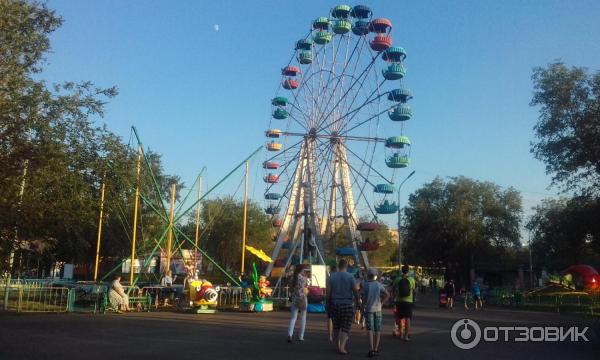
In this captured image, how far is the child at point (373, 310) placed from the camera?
10255mm

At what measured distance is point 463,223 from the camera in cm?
5356

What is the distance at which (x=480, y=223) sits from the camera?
54.6 meters

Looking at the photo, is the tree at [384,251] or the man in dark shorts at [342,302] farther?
the tree at [384,251]

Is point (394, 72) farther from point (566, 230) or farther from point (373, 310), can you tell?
point (373, 310)

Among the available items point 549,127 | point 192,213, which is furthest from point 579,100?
point 192,213

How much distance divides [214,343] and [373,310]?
10.6ft

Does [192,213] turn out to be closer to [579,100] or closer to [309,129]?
[309,129]

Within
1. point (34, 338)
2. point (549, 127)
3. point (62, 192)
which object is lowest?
point (34, 338)

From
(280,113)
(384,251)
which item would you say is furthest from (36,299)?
(384,251)

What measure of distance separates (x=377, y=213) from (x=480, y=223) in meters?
21.8

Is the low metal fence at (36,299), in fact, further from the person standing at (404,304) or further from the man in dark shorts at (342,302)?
the man in dark shorts at (342,302)

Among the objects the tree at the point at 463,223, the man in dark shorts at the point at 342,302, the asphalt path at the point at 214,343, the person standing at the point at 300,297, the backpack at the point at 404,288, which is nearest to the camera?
the asphalt path at the point at 214,343

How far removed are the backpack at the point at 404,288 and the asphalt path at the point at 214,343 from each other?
104cm

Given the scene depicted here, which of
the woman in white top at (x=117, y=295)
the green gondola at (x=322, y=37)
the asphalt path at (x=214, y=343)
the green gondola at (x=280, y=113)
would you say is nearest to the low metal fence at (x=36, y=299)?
the woman in white top at (x=117, y=295)
